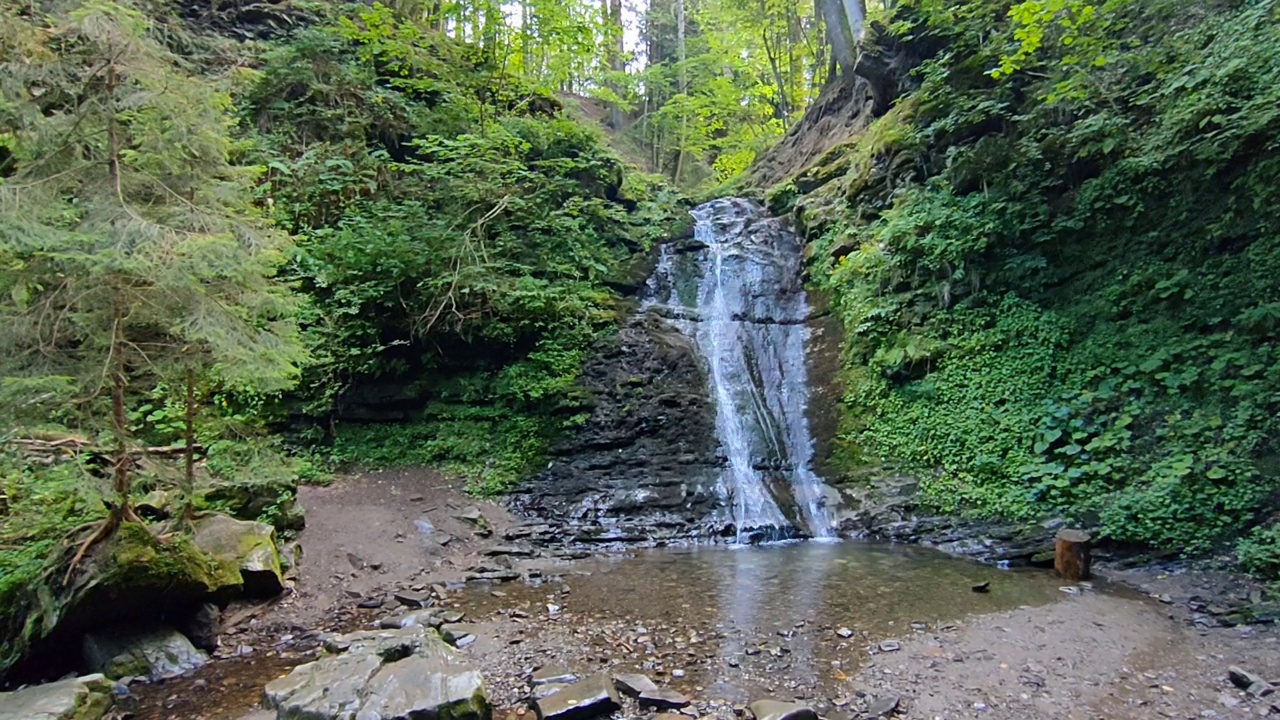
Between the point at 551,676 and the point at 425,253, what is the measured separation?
7.81 meters

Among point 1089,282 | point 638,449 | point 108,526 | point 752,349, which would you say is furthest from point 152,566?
point 1089,282

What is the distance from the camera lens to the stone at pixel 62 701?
395cm

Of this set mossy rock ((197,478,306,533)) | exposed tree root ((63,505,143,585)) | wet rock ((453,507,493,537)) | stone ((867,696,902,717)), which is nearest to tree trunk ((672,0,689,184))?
wet rock ((453,507,493,537))

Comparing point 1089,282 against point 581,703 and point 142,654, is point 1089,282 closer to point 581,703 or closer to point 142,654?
point 581,703

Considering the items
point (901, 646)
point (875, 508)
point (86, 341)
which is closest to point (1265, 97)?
point (875, 508)

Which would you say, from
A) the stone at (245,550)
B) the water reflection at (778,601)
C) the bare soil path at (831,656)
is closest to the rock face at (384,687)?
the bare soil path at (831,656)

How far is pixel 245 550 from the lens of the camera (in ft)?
Result: 20.8

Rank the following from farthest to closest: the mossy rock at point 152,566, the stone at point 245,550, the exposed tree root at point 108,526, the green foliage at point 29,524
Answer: the stone at point 245,550
the exposed tree root at point 108,526
the mossy rock at point 152,566
the green foliage at point 29,524

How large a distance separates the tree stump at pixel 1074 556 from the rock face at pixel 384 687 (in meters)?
6.05

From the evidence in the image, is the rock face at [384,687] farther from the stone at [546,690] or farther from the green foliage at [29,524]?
the green foliage at [29,524]

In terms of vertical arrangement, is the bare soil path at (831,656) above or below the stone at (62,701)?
below

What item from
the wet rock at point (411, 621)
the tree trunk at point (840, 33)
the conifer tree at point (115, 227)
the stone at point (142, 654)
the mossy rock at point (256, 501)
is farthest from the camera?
the tree trunk at point (840, 33)

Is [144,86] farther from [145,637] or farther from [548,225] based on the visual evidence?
[548,225]

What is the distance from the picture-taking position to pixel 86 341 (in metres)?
5.04
